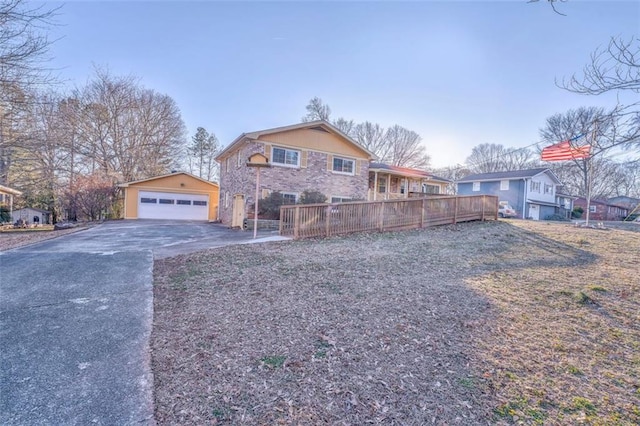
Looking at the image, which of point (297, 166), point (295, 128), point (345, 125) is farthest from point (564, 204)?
point (295, 128)

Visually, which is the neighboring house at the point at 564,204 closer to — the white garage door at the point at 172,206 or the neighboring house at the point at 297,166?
the neighboring house at the point at 297,166

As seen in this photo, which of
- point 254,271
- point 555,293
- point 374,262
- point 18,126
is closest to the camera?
point 555,293

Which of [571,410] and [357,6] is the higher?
[357,6]

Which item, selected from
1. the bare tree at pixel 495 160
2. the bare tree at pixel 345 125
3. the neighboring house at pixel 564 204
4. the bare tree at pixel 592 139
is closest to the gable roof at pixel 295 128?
the bare tree at pixel 592 139

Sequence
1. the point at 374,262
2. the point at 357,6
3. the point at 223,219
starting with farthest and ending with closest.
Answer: the point at 223,219, the point at 357,6, the point at 374,262

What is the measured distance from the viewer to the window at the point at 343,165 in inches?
664

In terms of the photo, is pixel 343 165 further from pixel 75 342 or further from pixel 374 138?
pixel 374 138

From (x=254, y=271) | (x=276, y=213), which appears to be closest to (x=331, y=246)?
(x=254, y=271)

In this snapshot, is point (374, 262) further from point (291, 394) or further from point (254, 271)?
point (291, 394)

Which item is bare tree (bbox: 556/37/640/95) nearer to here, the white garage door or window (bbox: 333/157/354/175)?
window (bbox: 333/157/354/175)

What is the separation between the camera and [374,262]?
6898mm

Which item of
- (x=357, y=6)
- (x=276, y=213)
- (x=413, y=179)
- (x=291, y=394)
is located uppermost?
(x=357, y=6)

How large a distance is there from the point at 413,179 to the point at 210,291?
20727 mm

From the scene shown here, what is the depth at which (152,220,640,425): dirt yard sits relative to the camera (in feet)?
7.87
